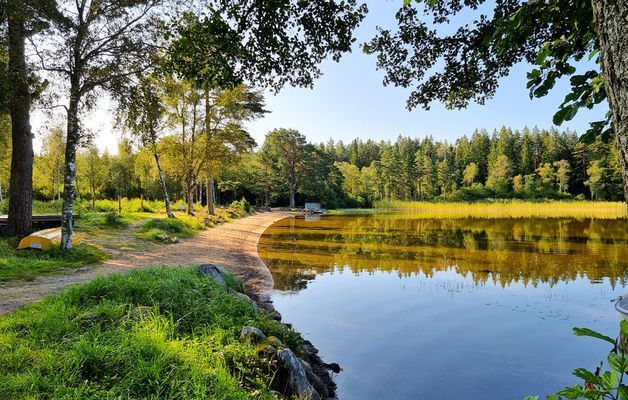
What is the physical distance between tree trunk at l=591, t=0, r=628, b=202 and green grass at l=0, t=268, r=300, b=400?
11.0 ft

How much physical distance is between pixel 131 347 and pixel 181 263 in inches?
288

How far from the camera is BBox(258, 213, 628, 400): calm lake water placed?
5.29 meters

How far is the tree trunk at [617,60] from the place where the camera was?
1.11 m

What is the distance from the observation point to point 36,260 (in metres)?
9.02

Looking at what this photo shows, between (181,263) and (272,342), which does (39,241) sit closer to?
(181,263)

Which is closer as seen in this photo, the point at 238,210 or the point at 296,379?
the point at 296,379

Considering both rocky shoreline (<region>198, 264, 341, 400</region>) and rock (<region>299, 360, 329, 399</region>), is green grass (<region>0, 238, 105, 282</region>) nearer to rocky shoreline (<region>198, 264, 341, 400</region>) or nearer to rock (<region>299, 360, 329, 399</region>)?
rocky shoreline (<region>198, 264, 341, 400</region>)

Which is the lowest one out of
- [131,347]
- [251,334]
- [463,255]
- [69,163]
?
[463,255]

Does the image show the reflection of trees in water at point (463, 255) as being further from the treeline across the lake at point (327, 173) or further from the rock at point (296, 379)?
the treeline across the lake at point (327, 173)

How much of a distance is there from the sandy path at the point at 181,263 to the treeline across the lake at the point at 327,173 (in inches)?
406

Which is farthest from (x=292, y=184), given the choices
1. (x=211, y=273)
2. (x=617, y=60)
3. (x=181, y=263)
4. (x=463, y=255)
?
(x=617, y=60)

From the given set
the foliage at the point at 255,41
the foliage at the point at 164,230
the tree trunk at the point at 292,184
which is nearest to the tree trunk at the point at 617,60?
the foliage at the point at 255,41

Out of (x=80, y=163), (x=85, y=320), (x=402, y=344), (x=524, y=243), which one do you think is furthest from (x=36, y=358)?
(x=80, y=163)

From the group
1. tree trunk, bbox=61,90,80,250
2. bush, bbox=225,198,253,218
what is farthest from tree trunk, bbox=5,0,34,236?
bush, bbox=225,198,253,218
